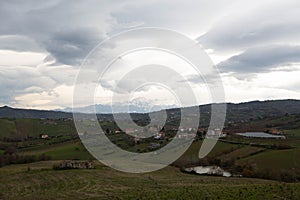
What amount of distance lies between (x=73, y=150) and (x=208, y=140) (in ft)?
130

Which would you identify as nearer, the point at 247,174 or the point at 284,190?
the point at 284,190

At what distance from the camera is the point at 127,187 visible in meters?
41.8

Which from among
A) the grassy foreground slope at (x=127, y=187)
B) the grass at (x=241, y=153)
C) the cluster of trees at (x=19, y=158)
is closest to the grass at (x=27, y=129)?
the cluster of trees at (x=19, y=158)

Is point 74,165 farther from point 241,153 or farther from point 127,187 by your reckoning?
point 241,153

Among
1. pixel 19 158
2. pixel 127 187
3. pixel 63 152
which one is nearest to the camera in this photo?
pixel 127 187

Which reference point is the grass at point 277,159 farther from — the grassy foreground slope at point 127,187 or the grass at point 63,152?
the grass at point 63,152

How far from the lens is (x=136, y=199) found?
100 ft

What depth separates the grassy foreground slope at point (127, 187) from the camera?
31609 mm

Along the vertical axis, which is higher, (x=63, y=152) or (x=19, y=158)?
(x=63, y=152)

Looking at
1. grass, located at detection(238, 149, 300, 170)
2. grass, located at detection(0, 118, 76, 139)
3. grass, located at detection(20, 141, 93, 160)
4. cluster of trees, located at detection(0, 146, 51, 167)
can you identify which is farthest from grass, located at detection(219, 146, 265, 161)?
grass, located at detection(0, 118, 76, 139)

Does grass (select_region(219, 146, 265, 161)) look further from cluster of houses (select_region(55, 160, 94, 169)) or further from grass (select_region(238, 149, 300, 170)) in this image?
cluster of houses (select_region(55, 160, 94, 169))

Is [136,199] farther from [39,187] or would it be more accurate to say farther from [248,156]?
[248,156]

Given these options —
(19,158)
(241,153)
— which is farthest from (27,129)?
(241,153)

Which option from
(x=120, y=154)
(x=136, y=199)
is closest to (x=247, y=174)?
(x=136, y=199)
